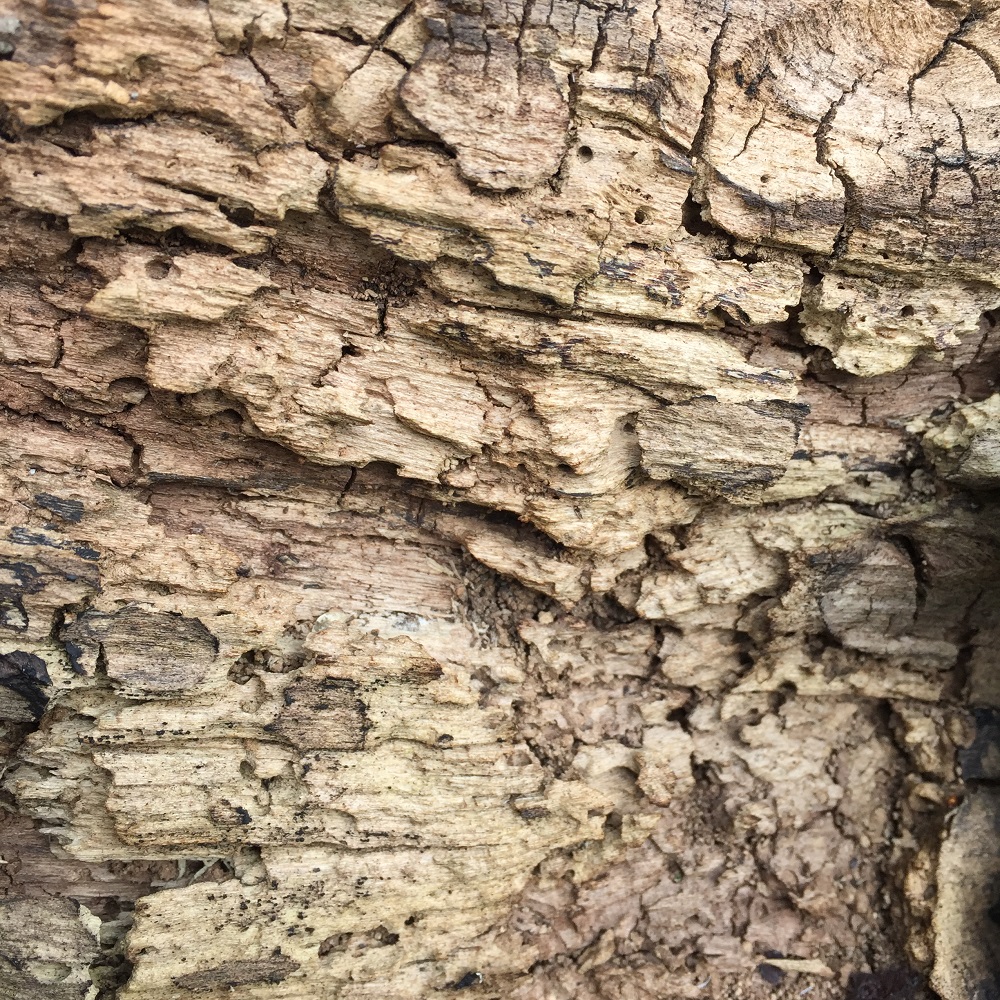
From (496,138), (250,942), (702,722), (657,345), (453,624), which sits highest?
(496,138)

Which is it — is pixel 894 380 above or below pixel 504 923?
above

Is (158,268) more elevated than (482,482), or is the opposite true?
(158,268)

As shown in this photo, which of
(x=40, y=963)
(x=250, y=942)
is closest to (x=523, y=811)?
(x=250, y=942)

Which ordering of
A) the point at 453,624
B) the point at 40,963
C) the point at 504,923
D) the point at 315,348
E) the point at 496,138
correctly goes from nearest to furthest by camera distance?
the point at 496,138 → the point at 315,348 → the point at 40,963 → the point at 453,624 → the point at 504,923

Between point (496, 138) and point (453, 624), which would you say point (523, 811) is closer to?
point (453, 624)

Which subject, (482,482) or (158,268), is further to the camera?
(482,482)
